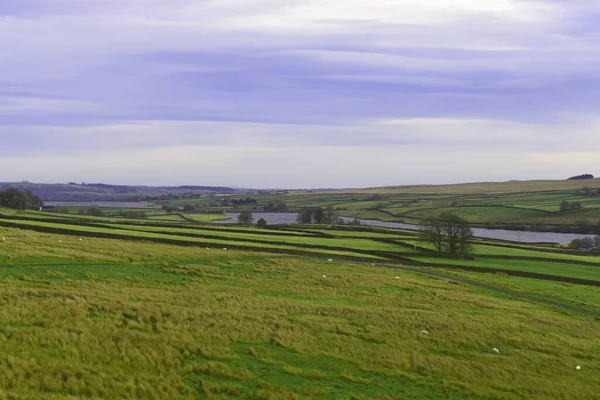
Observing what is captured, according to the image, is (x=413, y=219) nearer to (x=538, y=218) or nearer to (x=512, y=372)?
(x=538, y=218)

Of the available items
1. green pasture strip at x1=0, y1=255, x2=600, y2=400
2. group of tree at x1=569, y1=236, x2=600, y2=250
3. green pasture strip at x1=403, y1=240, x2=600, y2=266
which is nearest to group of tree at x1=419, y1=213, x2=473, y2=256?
green pasture strip at x1=403, y1=240, x2=600, y2=266

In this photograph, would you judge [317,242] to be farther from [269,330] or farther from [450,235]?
[269,330]

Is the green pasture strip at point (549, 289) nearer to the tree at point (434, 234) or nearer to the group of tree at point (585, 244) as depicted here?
the tree at point (434, 234)

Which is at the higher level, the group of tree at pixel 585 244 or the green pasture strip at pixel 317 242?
the green pasture strip at pixel 317 242

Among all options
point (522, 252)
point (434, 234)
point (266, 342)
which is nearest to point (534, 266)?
point (522, 252)

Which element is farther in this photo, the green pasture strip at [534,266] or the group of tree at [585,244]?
the group of tree at [585,244]

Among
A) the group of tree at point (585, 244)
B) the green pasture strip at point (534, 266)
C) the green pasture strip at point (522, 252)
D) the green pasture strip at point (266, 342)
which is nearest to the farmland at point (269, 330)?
the green pasture strip at point (266, 342)

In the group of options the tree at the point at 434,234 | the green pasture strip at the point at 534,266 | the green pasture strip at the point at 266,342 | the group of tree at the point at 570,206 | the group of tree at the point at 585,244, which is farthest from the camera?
the group of tree at the point at 570,206
